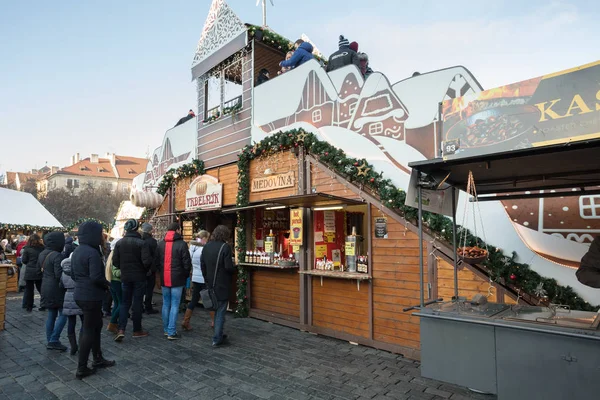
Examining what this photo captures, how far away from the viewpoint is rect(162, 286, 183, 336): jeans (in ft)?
20.6

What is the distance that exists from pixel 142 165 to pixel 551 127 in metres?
69.1

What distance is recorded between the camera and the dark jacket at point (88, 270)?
4547 mm

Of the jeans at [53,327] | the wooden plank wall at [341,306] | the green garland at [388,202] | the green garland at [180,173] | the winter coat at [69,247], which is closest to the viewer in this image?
the green garland at [388,202]

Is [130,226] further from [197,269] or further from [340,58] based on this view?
[340,58]

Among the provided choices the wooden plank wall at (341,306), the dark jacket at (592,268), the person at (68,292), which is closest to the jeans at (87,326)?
the person at (68,292)

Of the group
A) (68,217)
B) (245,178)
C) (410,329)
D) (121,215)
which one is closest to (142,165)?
(68,217)

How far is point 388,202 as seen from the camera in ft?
18.9

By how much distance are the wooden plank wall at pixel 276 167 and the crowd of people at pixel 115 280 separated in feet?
6.03

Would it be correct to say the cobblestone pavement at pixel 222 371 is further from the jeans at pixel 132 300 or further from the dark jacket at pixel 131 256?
the dark jacket at pixel 131 256

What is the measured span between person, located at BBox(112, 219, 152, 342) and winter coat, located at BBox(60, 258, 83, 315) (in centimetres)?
105

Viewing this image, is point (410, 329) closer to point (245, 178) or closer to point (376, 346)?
point (376, 346)

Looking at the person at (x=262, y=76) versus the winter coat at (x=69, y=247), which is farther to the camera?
the person at (x=262, y=76)

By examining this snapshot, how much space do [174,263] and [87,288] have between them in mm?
1852

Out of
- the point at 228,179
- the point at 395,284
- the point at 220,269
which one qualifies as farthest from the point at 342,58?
the point at 220,269
